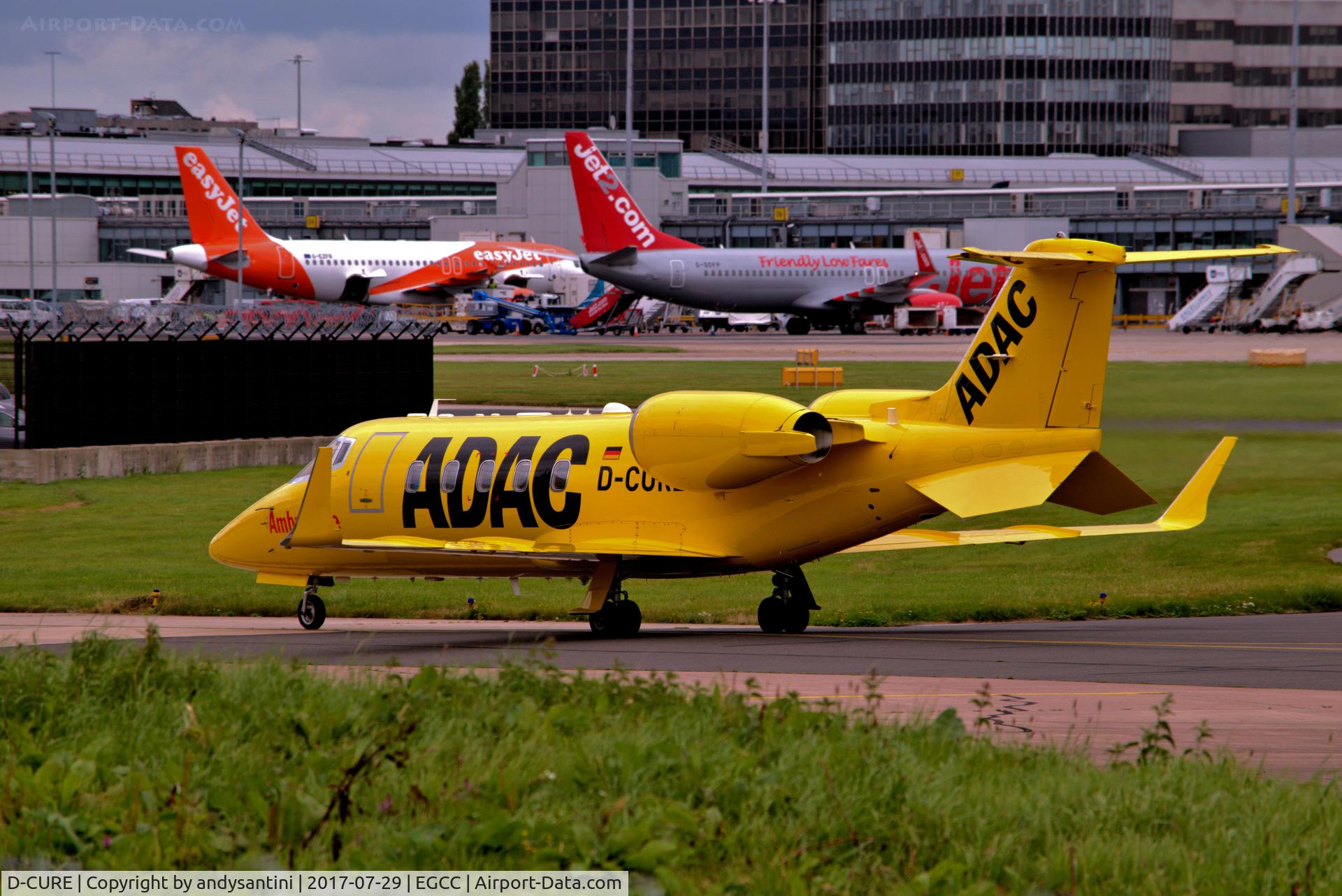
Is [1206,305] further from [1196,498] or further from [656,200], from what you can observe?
[1196,498]

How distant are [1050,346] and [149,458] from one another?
29034 millimetres

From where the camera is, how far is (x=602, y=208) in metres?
87.9

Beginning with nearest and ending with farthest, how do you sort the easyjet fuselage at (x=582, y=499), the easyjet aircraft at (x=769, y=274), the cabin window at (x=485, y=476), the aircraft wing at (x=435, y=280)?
1. the easyjet fuselage at (x=582, y=499)
2. the cabin window at (x=485, y=476)
3. the easyjet aircraft at (x=769, y=274)
4. the aircraft wing at (x=435, y=280)

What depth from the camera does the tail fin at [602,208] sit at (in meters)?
86.2

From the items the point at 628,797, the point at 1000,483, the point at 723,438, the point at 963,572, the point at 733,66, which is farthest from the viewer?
the point at 733,66

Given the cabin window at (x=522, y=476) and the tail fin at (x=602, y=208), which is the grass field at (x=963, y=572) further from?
the tail fin at (x=602, y=208)

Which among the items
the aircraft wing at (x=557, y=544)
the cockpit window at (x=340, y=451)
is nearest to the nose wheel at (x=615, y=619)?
the aircraft wing at (x=557, y=544)

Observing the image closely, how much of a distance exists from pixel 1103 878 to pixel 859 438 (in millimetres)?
11609

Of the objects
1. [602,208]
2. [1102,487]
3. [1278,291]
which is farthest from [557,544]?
[1278,291]

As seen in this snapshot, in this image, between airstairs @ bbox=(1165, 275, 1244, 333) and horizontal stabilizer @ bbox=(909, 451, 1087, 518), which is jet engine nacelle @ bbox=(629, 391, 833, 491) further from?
airstairs @ bbox=(1165, 275, 1244, 333)

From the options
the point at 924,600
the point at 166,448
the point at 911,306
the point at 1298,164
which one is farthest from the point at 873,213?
the point at 924,600

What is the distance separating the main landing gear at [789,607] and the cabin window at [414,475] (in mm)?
5217

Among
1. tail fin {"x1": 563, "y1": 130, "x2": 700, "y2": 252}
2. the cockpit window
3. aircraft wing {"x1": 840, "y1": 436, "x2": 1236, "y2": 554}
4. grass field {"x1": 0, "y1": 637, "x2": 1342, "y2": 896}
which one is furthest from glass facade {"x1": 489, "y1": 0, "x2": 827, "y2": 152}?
grass field {"x1": 0, "y1": 637, "x2": 1342, "y2": 896}

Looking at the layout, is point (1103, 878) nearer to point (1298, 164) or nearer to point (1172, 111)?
point (1298, 164)
